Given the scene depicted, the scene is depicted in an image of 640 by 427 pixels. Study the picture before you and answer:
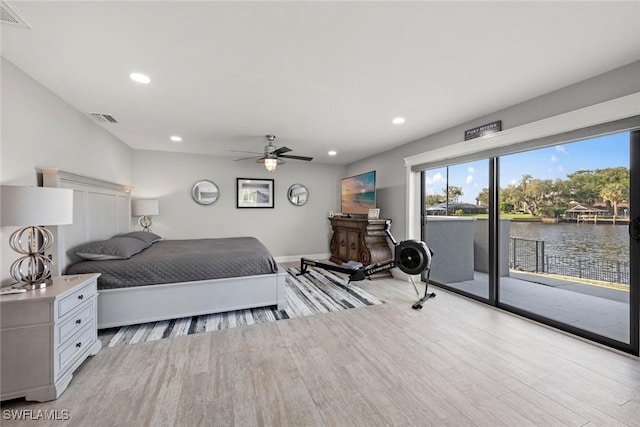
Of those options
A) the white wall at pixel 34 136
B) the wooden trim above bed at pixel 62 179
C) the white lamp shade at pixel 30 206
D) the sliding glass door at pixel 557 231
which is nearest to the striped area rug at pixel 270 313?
the white wall at pixel 34 136

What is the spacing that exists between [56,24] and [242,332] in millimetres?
2772

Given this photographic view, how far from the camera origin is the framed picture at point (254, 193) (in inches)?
221

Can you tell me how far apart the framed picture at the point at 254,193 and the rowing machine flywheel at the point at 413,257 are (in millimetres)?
3354

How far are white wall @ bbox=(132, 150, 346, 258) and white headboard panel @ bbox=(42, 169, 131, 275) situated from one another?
77cm

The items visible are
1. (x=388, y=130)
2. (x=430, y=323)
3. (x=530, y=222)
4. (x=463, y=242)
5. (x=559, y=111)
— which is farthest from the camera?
(x=463, y=242)

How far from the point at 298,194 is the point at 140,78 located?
162 inches

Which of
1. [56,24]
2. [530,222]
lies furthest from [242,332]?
[530,222]

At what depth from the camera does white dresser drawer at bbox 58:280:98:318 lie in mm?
1763

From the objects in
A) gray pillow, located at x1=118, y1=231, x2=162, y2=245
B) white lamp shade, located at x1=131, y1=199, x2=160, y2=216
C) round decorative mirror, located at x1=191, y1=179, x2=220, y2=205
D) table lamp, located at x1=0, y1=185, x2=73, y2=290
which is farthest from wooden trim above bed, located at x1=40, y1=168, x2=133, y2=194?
round decorative mirror, located at x1=191, y1=179, x2=220, y2=205

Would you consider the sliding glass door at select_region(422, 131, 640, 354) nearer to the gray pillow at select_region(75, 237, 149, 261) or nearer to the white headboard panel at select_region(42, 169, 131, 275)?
the gray pillow at select_region(75, 237, 149, 261)

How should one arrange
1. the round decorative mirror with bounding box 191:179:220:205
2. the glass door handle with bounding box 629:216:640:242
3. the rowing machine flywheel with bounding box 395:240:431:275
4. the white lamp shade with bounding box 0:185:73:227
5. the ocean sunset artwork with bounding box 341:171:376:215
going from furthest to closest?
the round decorative mirror with bounding box 191:179:220:205 < the ocean sunset artwork with bounding box 341:171:376:215 < the rowing machine flywheel with bounding box 395:240:431:275 < the glass door handle with bounding box 629:216:640:242 < the white lamp shade with bounding box 0:185:73:227

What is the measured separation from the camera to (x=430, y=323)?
9.13 ft

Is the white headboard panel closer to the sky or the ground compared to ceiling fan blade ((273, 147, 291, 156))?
closer to the ground

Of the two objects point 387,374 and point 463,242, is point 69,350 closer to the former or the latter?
point 387,374
